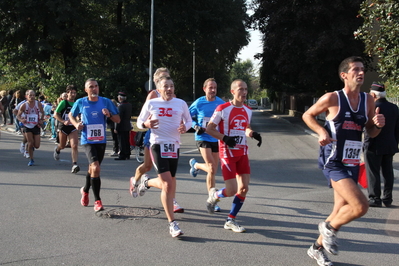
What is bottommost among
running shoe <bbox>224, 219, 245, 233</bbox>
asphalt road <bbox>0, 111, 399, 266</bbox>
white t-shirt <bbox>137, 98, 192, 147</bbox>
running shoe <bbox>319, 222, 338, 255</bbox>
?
asphalt road <bbox>0, 111, 399, 266</bbox>

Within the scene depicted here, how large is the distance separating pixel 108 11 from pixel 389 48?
76.5 ft

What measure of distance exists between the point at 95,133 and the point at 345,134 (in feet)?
12.9

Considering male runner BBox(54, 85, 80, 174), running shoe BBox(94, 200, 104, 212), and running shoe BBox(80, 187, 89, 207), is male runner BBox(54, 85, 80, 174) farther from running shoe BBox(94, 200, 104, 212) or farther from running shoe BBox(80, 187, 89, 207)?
running shoe BBox(94, 200, 104, 212)

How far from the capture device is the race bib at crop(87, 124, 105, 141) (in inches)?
275

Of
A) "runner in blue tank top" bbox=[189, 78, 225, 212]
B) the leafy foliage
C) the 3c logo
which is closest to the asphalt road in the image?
"runner in blue tank top" bbox=[189, 78, 225, 212]

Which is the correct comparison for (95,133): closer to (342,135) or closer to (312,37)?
(342,135)

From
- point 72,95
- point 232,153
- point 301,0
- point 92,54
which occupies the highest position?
point 301,0

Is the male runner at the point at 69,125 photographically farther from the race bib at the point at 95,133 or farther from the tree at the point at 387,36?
the tree at the point at 387,36

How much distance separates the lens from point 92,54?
3334 cm

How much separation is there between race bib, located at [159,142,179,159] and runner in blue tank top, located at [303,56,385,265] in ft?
6.13

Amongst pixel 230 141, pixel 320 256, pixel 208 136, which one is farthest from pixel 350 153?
pixel 208 136

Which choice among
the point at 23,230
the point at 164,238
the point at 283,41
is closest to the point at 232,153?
the point at 164,238

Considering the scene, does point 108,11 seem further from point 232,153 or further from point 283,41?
point 232,153

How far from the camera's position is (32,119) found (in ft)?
37.0
